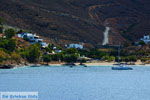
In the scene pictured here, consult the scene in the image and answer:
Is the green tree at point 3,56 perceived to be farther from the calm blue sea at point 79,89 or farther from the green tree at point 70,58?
the calm blue sea at point 79,89

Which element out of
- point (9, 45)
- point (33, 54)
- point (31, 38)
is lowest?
point (33, 54)

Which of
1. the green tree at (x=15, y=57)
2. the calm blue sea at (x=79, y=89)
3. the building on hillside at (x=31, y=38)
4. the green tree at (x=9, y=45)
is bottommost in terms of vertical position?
the calm blue sea at (x=79, y=89)

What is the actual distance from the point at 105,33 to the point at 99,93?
129938 mm

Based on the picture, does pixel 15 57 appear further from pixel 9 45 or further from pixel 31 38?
pixel 31 38

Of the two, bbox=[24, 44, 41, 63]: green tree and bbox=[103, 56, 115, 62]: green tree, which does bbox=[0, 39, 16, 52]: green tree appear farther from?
bbox=[103, 56, 115, 62]: green tree

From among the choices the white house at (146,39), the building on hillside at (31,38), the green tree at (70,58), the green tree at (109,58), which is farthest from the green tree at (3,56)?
the white house at (146,39)

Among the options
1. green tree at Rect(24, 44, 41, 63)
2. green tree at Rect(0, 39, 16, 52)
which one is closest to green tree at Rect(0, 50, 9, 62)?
green tree at Rect(0, 39, 16, 52)

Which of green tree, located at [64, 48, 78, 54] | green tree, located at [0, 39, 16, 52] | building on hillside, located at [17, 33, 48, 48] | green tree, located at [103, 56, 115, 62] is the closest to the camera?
green tree, located at [0, 39, 16, 52]

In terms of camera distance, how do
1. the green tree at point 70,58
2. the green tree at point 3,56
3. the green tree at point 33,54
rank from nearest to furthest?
the green tree at point 3,56
the green tree at point 33,54
the green tree at point 70,58

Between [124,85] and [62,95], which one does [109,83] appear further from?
[62,95]

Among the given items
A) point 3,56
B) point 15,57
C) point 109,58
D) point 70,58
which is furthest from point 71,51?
point 3,56

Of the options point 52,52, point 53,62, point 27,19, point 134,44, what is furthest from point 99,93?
point 27,19

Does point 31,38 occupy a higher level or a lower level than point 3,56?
higher

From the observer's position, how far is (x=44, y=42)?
164250mm
